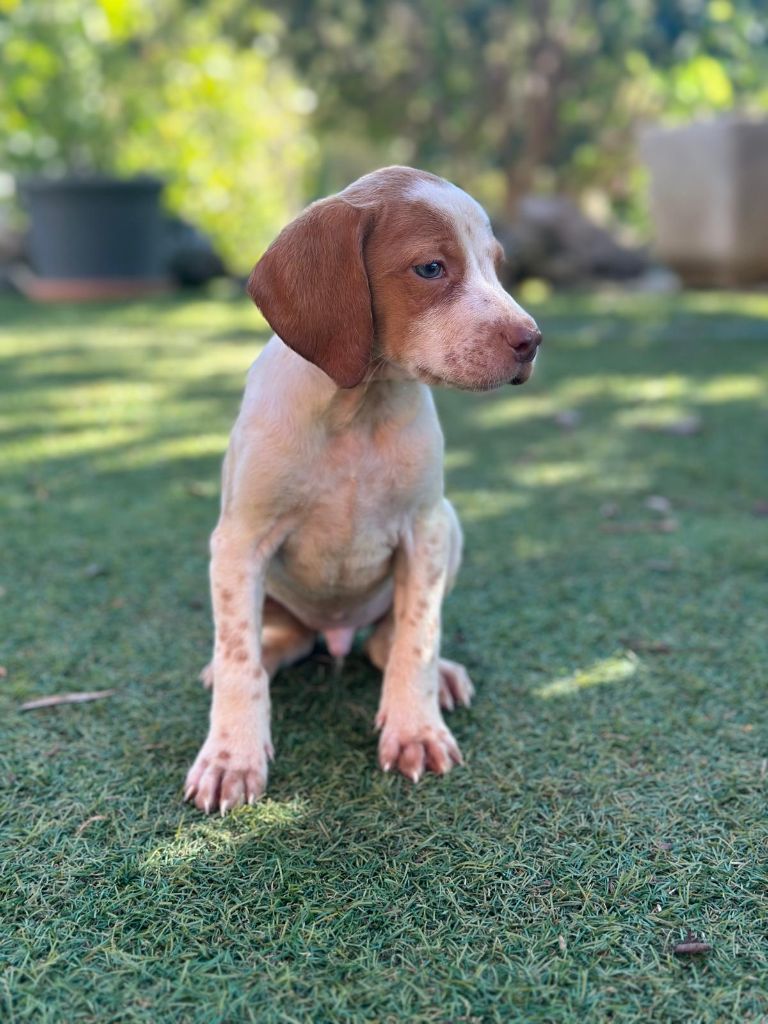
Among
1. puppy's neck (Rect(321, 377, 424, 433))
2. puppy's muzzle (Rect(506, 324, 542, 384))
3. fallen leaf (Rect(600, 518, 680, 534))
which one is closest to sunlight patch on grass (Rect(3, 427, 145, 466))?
fallen leaf (Rect(600, 518, 680, 534))

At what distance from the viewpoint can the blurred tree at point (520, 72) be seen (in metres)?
13.6

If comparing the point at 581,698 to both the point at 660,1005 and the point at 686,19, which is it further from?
the point at 686,19

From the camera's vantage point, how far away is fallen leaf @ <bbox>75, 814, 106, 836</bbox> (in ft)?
6.61

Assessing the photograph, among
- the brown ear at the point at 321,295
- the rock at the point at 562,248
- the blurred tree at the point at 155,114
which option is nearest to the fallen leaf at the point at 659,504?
the brown ear at the point at 321,295

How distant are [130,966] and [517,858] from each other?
2.39ft

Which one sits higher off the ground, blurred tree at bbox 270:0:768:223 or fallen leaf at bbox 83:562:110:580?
blurred tree at bbox 270:0:768:223

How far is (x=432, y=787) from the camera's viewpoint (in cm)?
221

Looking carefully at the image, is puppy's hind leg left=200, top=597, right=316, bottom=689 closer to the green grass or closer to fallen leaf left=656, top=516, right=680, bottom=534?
the green grass

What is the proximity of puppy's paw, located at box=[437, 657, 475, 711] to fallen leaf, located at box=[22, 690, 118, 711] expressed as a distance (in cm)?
83

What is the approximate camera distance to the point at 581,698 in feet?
8.54

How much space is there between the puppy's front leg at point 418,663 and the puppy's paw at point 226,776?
0.94 ft

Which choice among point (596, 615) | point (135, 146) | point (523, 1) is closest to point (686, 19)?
point (523, 1)

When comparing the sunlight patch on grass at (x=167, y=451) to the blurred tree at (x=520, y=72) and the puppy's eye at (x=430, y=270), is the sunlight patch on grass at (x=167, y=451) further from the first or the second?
the blurred tree at (x=520, y=72)

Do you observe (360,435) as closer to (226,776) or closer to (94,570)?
(226,776)
